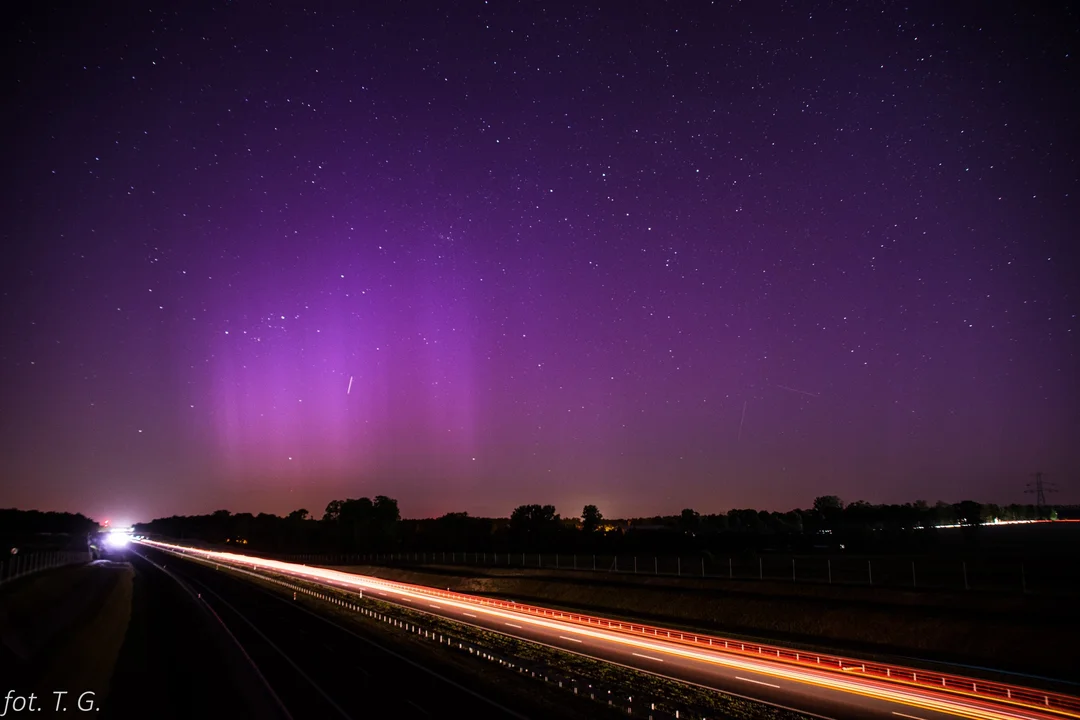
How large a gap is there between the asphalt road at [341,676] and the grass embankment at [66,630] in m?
6.36

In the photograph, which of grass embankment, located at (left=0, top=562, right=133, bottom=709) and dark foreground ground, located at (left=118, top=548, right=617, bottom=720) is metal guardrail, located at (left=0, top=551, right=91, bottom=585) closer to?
grass embankment, located at (left=0, top=562, right=133, bottom=709)

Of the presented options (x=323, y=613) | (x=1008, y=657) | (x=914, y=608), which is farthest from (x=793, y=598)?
(x=323, y=613)

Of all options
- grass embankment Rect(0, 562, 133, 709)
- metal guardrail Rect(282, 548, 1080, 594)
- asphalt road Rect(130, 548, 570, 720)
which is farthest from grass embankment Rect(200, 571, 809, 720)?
metal guardrail Rect(282, 548, 1080, 594)

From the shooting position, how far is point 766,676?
26.3m

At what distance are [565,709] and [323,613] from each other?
33600 mm

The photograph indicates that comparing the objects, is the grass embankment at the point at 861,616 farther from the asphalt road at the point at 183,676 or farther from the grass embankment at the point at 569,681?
the asphalt road at the point at 183,676

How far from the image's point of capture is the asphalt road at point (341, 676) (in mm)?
23391

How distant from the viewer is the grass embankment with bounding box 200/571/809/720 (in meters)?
22.5

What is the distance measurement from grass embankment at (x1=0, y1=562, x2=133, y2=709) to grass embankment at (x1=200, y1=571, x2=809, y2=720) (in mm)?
13916

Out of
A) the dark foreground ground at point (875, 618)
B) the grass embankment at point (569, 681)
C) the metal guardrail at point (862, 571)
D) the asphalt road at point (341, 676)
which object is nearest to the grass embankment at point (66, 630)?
the asphalt road at point (341, 676)

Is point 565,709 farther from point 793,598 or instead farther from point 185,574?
point 185,574

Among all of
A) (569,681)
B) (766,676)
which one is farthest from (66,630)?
Result: (766,676)

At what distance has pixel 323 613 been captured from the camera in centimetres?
5175

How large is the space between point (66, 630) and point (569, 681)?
39183mm
